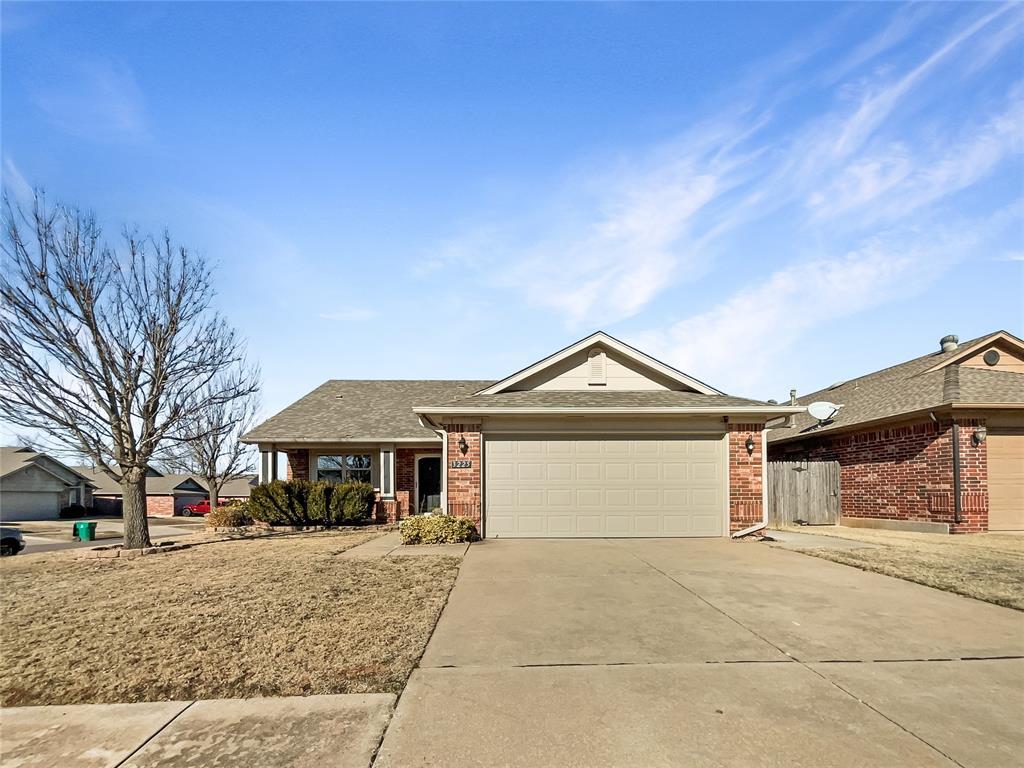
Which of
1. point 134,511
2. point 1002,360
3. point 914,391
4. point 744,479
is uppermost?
point 1002,360

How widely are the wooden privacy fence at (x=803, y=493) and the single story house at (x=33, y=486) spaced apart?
41814mm

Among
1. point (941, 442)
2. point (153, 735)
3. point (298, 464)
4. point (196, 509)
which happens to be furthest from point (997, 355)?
point (196, 509)

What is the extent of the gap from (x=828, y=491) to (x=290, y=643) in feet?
54.3

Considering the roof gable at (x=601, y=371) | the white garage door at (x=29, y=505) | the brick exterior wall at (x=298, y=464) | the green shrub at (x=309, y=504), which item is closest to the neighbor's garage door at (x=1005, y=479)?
the roof gable at (x=601, y=371)

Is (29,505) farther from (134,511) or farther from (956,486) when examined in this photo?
(956,486)

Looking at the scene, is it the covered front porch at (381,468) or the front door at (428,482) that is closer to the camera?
the covered front porch at (381,468)

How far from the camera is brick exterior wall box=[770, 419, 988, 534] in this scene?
14164mm

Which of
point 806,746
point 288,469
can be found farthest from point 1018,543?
point 288,469

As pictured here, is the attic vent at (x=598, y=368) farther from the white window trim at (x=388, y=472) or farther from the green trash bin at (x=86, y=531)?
the green trash bin at (x=86, y=531)

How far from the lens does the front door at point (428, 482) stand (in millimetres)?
19672

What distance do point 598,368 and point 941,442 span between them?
8608 millimetres

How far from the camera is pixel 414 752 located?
3.41 m

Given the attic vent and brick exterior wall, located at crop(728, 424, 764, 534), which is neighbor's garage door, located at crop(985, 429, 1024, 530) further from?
the attic vent

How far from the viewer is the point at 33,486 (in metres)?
38.9
